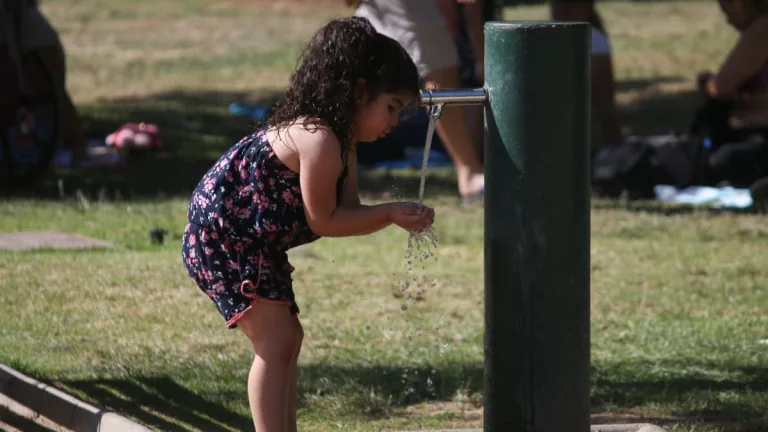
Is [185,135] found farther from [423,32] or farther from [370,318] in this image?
[370,318]

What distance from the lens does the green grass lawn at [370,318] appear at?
4.38 metres

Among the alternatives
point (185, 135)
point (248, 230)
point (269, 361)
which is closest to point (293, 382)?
point (269, 361)

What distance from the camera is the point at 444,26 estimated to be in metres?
7.47

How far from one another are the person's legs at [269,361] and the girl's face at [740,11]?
5.53m

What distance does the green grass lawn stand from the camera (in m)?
4.38

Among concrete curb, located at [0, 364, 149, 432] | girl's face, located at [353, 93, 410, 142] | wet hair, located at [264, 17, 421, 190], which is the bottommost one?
concrete curb, located at [0, 364, 149, 432]

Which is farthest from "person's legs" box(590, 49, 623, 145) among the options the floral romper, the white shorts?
the floral romper

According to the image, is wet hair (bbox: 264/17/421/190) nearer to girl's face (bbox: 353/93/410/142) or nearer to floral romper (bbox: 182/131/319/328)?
girl's face (bbox: 353/93/410/142)

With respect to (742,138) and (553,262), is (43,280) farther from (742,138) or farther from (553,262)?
(742,138)

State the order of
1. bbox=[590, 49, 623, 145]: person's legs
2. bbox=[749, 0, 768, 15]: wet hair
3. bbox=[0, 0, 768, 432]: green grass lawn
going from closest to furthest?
bbox=[0, 0, 768, 432]: green grass lawn < bbox=[749, 0, 768, 15]: wet hair < bbox=[590, 49, 623, 145]: person's legs

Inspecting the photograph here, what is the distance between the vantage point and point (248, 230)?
3424mm

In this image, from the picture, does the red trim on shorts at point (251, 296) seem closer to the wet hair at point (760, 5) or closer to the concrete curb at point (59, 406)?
the concrete curb at point (59, 406)

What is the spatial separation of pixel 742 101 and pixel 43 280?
4.62 meters

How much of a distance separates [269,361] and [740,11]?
5.64 m
